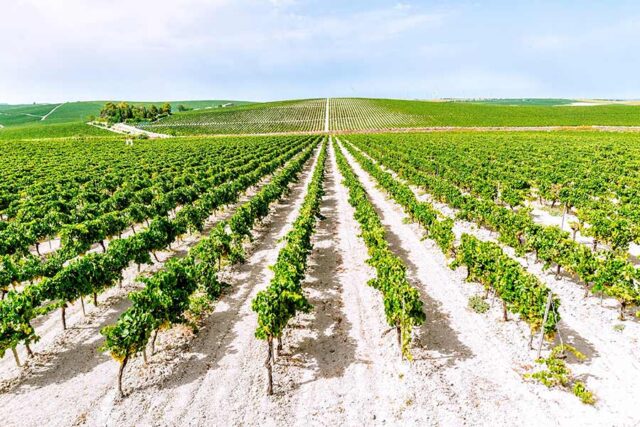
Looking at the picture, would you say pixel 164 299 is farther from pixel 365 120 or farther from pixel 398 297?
pixel 365 120

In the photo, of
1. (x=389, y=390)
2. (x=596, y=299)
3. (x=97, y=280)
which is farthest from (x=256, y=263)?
(x=596, y=299)

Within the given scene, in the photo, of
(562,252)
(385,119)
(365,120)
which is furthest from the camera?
(385,119)

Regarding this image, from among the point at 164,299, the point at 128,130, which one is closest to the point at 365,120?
the point at 128,130

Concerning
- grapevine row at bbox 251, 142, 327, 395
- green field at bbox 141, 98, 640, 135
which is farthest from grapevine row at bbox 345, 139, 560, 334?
green field at bbox 141, 98, 640, 135

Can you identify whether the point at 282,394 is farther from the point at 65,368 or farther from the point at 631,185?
the point at 631,185

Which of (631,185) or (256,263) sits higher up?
(631,185)

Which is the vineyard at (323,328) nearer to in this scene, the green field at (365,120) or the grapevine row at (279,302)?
the grapevine row at (279,302)

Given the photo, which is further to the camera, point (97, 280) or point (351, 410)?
point (97, 280)

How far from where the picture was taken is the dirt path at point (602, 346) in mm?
10961

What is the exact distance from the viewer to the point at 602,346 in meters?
13.4

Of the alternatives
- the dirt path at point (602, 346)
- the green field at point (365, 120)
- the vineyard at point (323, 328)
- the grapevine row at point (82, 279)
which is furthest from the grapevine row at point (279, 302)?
the green field at point (365, 120)

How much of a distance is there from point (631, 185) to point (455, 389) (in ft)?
121

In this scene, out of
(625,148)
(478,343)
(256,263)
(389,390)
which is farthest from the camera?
(625,148)

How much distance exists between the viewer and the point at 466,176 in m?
40.5
